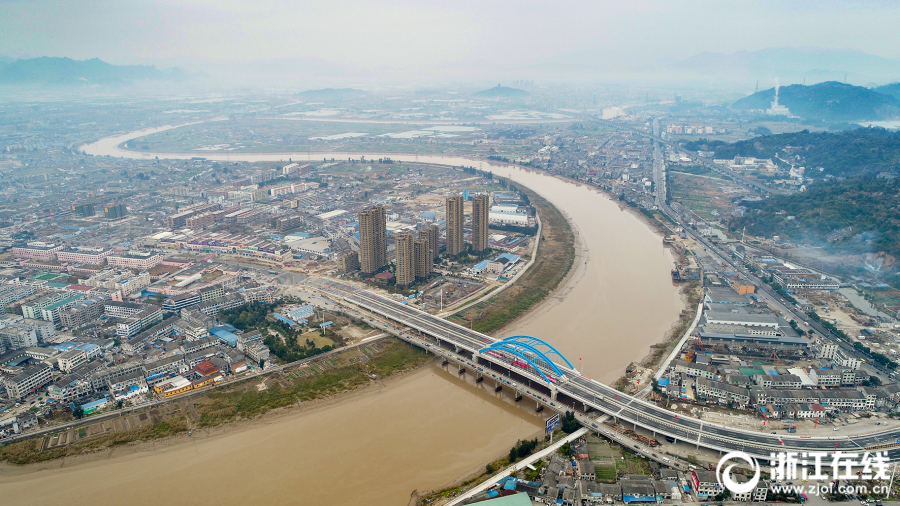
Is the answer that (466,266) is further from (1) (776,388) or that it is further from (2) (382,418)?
(1) (776,388)

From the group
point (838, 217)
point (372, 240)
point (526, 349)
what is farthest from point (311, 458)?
point (838, 217)

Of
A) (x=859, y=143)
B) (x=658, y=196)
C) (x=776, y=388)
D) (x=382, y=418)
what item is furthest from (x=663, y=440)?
(x=859, y=143)

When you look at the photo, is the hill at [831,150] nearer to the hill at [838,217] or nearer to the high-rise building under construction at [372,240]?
the hill at [838,217]

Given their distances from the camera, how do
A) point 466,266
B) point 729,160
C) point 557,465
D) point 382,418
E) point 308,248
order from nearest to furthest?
point 557,465, point 382,418, point 466,266, point 308,248, point 729,160

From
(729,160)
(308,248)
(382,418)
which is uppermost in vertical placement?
(729,160)

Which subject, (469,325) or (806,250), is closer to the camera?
(469,325)

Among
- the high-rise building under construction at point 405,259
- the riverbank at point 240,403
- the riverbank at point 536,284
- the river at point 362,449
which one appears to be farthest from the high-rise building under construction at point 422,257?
the riverbank at point 240,403

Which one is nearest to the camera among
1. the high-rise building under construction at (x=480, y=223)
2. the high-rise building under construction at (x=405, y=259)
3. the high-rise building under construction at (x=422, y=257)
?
the high-rise building under construction at (x=405, y=259)
